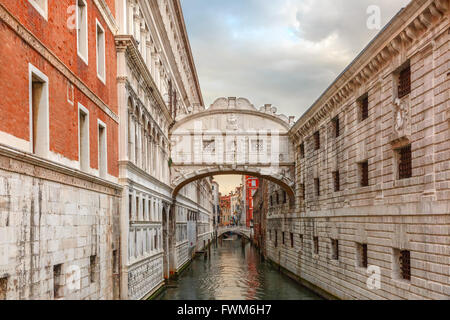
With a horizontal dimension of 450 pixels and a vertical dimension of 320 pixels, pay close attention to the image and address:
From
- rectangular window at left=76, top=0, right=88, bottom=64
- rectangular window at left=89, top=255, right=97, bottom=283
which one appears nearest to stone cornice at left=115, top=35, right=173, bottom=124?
rectangular window at left=76, top=0, right=88, bottom=64

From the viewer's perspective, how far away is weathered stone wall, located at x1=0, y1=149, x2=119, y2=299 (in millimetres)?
7480

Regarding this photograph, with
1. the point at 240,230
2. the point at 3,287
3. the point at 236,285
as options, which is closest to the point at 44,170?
the point at 3,287

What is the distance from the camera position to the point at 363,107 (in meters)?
17.1

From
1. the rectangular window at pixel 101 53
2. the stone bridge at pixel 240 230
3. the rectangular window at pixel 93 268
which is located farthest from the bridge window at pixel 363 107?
the stone bridge at pixel 240 230

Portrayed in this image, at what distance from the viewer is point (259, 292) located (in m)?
23.8

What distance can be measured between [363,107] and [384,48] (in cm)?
326

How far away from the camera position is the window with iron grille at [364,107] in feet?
54.6

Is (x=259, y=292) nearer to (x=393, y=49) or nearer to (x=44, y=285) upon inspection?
(x=393, y=49)

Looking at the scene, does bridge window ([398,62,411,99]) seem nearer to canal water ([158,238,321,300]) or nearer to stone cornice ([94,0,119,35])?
stone cornice ([94,0,119,35])

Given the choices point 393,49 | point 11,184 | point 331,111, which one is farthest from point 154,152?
point 11,184

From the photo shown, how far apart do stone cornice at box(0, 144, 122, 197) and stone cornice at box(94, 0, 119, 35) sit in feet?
15.0

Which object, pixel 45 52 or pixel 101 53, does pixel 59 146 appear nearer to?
pixel 45 52

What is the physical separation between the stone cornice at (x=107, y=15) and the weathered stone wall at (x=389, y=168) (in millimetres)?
7513

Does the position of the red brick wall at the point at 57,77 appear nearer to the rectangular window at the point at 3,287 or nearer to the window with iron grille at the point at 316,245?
the rectangular window at the point at 3,287
